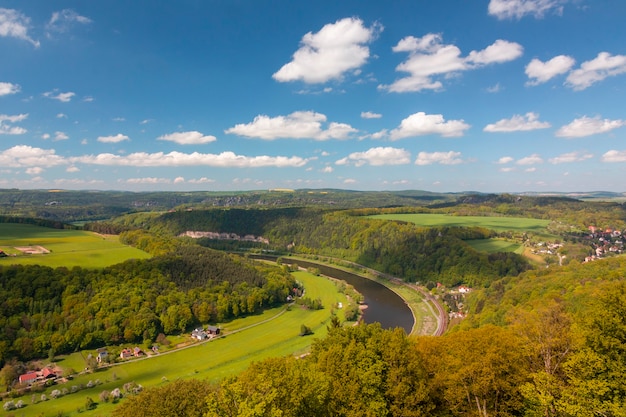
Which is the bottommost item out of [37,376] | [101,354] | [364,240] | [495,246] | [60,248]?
[101,354]

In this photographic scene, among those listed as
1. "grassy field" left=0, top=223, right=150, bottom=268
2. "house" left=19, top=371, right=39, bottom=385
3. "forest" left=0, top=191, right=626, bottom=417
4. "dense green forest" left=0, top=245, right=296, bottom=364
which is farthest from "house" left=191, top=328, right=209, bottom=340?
"grassy field" left=0, top=223, right=150, bottom=268

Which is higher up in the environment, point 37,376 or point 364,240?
point 364,240

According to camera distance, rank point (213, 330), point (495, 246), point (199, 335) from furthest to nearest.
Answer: point (495, 246)
point (213, 330)
point (199, 335)

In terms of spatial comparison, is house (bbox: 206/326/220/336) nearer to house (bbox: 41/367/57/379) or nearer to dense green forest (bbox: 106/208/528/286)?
house (bbox: 41/367/57/379)

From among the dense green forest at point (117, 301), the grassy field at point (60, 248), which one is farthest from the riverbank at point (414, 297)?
the grassy field at point (60, 248)

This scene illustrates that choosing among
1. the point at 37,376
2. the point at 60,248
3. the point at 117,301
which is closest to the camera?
the point at 37,376

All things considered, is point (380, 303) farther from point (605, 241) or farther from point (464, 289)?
point (605, 241)

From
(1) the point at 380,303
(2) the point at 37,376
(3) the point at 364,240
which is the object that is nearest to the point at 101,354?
(2) the point at 37,376
